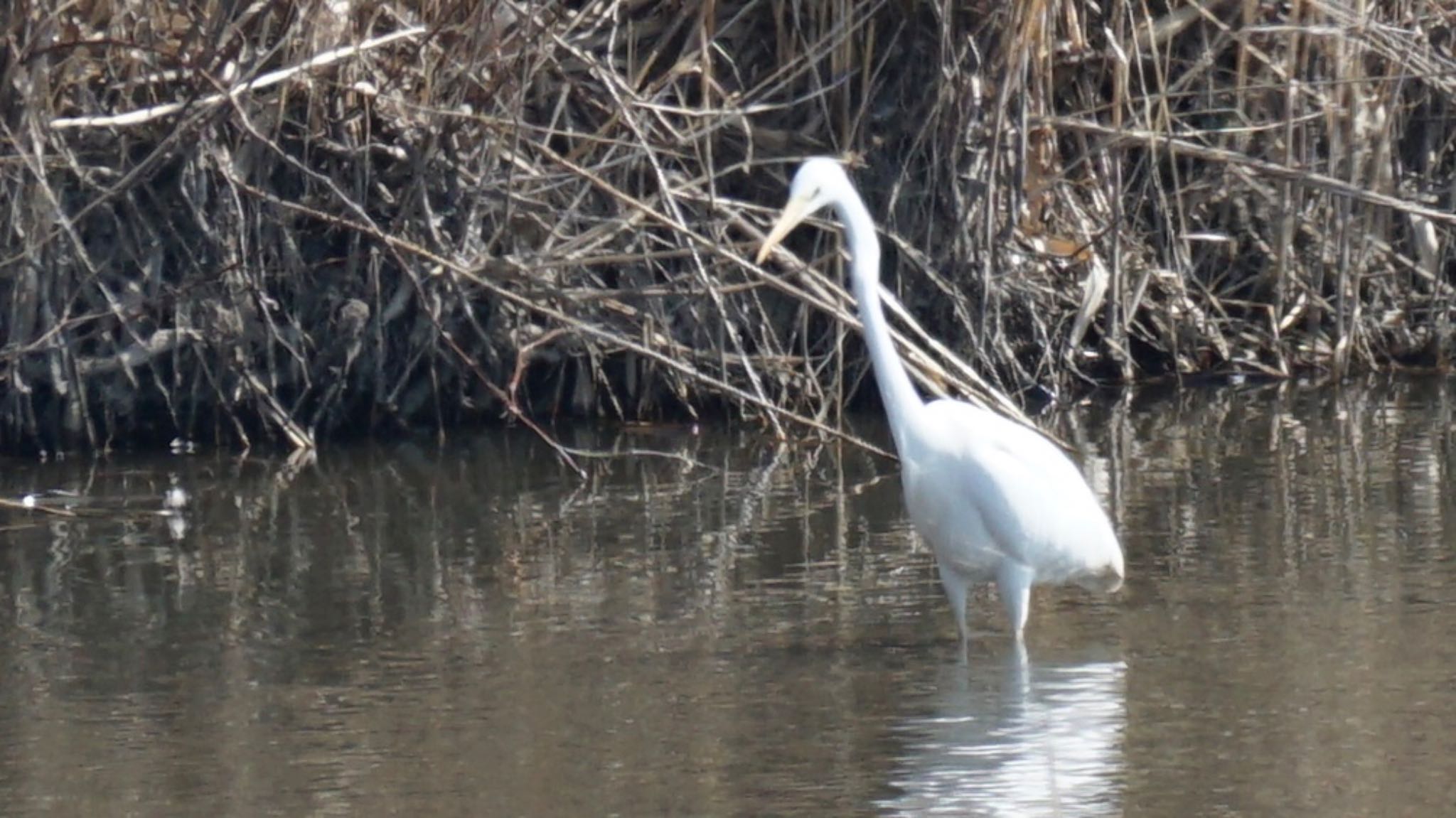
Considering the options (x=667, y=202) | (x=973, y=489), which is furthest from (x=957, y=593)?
(x=667, y=202)

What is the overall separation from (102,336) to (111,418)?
0.42m

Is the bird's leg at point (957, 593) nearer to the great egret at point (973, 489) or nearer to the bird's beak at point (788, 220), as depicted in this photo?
the great egret at point (973, 489)

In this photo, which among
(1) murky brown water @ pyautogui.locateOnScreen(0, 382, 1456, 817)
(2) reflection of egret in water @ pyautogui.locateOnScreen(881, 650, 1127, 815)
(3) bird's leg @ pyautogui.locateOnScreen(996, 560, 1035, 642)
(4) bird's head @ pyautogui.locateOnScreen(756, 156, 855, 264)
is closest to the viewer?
(2) reflection of egret in water @ pyautogui.locateOnScreen(881, 650, 1127, 815)

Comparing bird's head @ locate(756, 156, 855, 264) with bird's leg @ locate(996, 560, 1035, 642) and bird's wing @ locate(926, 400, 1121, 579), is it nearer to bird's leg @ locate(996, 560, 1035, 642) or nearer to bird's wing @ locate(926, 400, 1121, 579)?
bird's wing @ locate(926, 400, 1121, 579)

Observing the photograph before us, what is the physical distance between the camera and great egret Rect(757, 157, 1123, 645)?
18.1 feet

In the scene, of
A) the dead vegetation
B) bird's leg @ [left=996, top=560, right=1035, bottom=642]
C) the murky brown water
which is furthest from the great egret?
the dead vegetation

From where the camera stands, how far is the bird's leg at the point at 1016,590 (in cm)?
547

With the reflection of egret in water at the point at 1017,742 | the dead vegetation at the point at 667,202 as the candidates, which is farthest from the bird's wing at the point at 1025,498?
the dead vegetation at the point at 667,202

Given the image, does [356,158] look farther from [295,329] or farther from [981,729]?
[981,729]

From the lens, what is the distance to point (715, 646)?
5457 mm

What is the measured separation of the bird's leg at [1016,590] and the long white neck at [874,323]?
16.3 inches

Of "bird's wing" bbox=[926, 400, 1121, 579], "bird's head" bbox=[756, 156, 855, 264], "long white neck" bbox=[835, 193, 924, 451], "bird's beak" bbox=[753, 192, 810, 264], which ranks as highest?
"bird's head" bbox=[756, 156, 855, 264]

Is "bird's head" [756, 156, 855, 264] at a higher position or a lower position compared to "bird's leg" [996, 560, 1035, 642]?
higher

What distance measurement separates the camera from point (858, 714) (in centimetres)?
481
